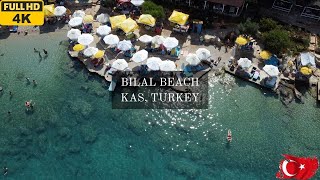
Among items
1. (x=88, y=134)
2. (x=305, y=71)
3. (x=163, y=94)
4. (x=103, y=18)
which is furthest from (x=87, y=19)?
(x=305, y=71)

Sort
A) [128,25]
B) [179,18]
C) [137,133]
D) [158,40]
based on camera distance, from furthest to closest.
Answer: [179,18] → [128,25] → [158,40] → [137,133]

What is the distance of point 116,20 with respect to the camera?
45469 mm

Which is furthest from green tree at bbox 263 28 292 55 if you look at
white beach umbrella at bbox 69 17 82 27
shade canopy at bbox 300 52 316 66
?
white beach umbrella at bbox 69 17 82 27

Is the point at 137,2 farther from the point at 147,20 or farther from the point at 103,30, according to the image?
the point at 103,30

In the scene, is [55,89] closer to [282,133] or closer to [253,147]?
[253,147]

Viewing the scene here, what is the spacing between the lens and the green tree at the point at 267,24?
145ft

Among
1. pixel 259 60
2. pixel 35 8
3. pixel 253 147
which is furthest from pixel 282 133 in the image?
pixel 35 8

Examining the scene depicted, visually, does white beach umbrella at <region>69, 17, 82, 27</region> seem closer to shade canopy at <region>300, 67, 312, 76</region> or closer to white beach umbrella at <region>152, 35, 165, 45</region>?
white beach umbrella at <region>152, 35, 165, 45</region>

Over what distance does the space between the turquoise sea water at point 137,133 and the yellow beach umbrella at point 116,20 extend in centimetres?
752

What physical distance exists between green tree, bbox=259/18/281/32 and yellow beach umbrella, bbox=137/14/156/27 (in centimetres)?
1416

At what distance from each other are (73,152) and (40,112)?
6.69 meters

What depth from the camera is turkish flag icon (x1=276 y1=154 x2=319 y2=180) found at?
33.6 metres

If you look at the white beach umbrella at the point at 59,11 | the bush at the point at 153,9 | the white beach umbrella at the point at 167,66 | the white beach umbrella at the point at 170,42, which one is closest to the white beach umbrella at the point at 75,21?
the white beach umbrella at the point at 59,11

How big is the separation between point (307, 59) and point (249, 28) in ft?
26.4
